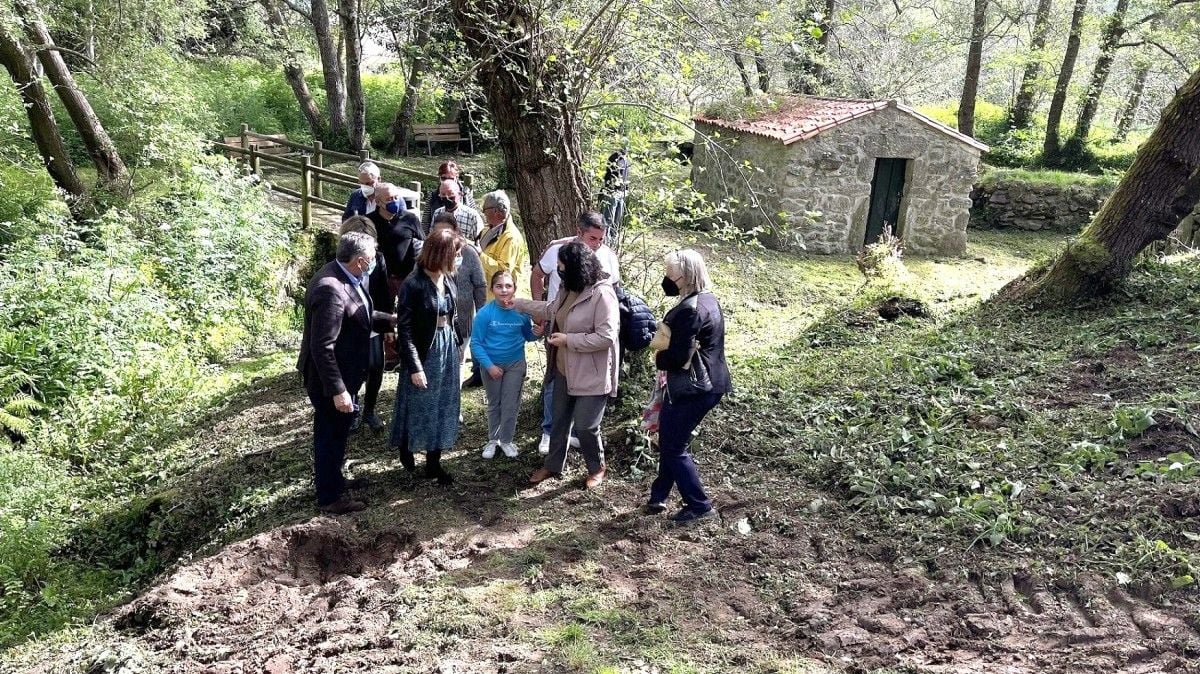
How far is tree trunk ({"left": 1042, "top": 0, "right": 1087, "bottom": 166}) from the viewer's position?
2070cm

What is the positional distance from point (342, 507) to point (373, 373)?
4.07 ft

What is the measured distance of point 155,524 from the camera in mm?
6062

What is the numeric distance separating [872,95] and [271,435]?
1880cm

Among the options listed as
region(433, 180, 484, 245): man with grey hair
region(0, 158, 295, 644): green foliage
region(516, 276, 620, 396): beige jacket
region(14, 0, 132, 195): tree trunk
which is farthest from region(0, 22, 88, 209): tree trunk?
region(516, 276, 620, 396): beige jacket

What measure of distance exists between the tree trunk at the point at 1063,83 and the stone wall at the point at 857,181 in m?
6.95

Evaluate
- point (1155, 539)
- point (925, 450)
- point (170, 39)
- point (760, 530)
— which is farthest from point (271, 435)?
point (170, 39)

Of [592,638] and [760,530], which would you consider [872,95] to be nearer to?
[760,530]

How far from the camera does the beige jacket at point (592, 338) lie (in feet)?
17.7

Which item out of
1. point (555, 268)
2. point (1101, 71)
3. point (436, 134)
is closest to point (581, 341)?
point (555, 268)

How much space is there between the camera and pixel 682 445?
5.25 m

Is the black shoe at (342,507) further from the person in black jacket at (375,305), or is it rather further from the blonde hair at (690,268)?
the blonde hair at (690,268)

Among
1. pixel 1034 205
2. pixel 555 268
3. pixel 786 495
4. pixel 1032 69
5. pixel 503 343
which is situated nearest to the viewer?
pixel 786 495

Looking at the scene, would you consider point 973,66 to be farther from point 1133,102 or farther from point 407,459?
point 407,459

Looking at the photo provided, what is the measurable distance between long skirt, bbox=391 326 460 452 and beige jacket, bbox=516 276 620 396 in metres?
0.72
